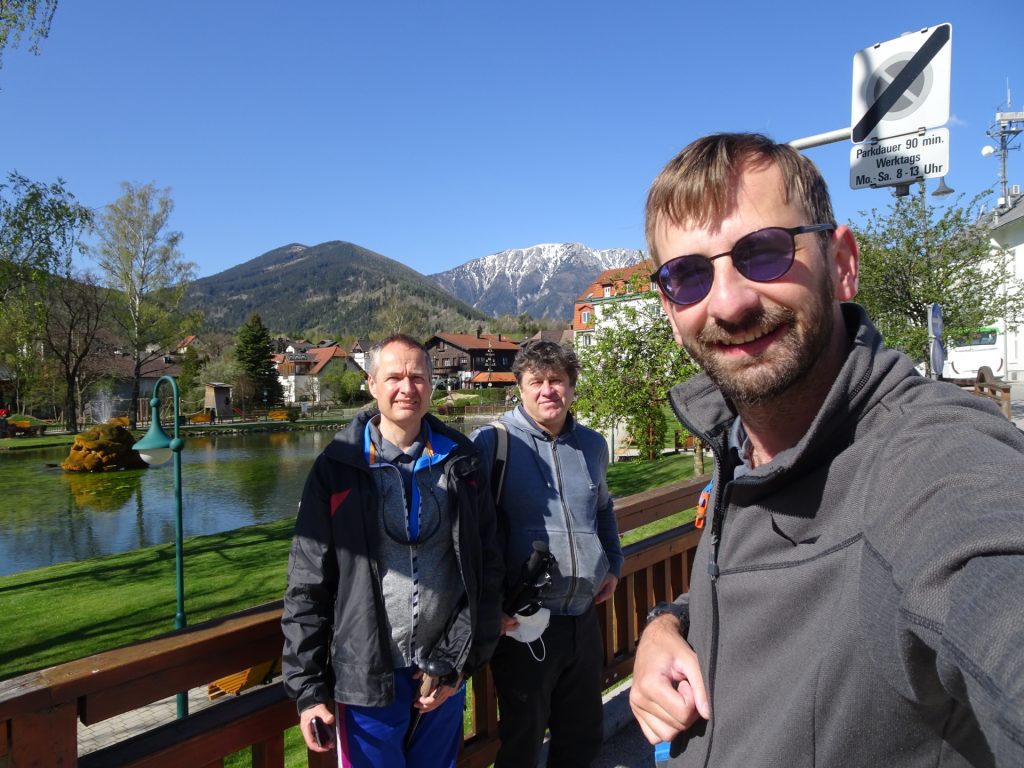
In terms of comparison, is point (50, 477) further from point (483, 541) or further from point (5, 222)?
point (483, 541)

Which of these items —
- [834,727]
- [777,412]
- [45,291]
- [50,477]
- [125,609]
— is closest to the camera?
[834,727]

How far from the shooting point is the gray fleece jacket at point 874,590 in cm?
64

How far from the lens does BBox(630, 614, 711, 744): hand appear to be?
1084 mm

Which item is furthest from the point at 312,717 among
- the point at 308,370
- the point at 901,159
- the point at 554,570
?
the point at 308,370

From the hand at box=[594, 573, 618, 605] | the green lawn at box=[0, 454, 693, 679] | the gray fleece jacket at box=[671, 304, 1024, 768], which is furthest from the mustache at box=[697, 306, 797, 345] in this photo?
the green lawn at box=[0, 454, 693, 679]

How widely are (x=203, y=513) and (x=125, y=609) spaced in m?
9.48

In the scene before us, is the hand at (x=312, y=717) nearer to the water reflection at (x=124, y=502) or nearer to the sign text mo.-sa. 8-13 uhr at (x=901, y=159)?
the sign text mo.-sa. 8-13 uhr at (x=901, y=159)

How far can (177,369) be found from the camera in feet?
201

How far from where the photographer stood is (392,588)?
225cm

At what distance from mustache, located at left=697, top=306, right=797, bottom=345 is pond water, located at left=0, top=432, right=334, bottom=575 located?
54.9 ft

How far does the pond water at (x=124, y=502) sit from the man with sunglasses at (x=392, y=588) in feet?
49.7

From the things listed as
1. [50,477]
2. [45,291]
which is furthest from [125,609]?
[50,477]

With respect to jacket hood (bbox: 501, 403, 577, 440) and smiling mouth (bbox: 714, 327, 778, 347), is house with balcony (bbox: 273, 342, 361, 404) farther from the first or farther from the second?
smiling mouth (bbox: 714, 327, 778, 347)

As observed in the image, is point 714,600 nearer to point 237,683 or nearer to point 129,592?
point 237,683
